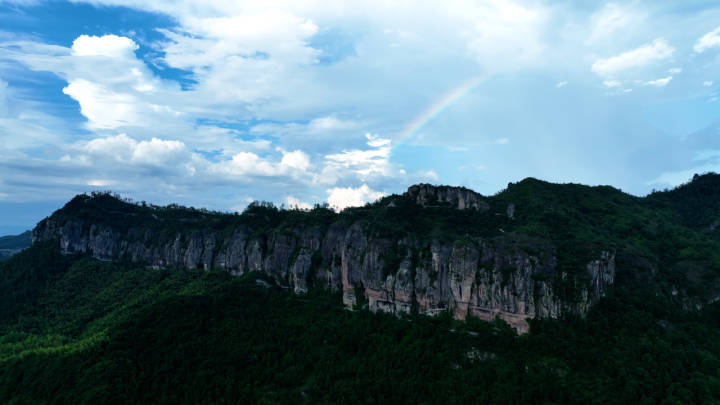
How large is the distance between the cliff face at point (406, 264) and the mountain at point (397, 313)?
1.09 feet

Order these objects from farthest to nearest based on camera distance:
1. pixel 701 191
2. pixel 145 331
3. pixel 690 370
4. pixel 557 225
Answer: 1. pixel 701 191
2. pixel 557 225
3. pixel 145 331
4. pixel 690 370

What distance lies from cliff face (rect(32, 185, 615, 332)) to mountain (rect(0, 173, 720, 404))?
332 mm

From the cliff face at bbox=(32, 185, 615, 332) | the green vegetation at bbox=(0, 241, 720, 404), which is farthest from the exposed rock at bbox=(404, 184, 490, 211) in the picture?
the green vegetation at bbox=(0, 241, 720, 404)

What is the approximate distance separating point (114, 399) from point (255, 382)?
19.7 m

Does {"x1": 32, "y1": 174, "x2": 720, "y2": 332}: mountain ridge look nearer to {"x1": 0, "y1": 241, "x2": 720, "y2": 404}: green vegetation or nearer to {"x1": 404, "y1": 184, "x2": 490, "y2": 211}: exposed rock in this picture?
{"x1": 404, "y1": 184, "x2": 490, "y2": 211}: exposed rock

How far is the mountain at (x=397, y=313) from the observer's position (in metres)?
56.5

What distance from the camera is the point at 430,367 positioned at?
201ft

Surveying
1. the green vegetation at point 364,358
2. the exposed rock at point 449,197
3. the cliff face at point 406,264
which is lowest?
the green vegetation at point 364,358

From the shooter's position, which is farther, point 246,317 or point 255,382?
point 246,317

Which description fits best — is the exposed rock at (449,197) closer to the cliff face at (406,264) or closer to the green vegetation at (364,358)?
the cliff face at (406,264)

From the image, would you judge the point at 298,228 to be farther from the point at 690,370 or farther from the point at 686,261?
the point at 686,261

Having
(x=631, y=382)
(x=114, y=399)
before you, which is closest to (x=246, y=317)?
(x=114, y=399)

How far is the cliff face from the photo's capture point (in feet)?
210

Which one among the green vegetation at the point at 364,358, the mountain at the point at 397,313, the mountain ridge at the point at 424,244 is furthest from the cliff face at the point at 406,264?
the green vegetation at the point at 364,358
